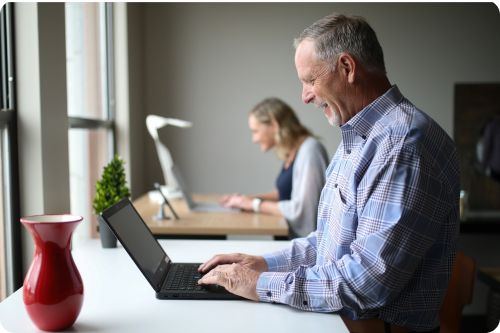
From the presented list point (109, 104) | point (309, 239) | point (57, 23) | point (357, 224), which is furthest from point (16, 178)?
point (109, 104)

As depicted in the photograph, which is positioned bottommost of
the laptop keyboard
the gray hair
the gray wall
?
the laptop keyboard

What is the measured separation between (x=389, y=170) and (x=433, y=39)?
3.58 meters

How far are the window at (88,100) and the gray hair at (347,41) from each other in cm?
156

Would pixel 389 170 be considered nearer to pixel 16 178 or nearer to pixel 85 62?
pixel 16 178

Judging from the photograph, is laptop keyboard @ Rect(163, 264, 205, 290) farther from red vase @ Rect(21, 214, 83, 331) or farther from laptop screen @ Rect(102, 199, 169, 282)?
red vase @ Rect(21, 214, 83, 331)

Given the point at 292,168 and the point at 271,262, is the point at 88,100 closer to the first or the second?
the point at 292,168

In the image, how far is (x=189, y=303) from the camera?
1.13 meters

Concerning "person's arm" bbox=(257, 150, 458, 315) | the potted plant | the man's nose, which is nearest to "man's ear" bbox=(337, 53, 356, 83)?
the man's nose

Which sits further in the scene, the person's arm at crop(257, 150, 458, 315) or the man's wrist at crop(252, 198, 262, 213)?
the man's wrist at crop(252, 198, 262, 213)

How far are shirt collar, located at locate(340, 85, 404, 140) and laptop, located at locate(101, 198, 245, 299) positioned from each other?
561 millimetres

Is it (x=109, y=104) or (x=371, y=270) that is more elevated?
(x=109, y=104)

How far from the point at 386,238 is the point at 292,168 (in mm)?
1749

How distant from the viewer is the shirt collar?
3.77 ft

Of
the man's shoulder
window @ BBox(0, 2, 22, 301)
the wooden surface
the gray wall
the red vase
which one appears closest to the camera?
the red vase
